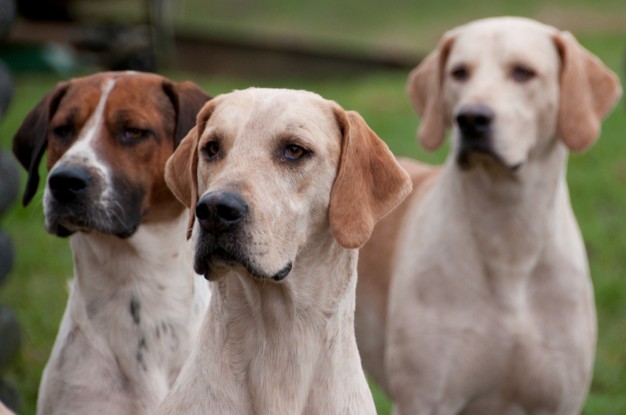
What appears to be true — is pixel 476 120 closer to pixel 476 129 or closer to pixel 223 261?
pixel 476 129

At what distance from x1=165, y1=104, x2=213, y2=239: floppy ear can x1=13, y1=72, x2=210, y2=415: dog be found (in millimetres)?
530

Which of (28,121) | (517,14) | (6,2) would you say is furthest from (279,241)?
(517,14)

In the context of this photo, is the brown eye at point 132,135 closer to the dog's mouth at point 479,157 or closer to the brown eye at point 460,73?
the dog's mouth at point 479,157

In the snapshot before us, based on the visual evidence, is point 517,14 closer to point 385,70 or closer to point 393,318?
point 385,70

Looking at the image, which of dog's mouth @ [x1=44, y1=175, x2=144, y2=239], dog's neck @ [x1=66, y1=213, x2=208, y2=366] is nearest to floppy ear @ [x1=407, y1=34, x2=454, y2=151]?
dog's neck @ [x1=66, y1=213, x2=208, y2=366]

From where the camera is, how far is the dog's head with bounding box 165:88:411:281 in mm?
3936

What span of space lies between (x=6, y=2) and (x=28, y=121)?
4.67 feet

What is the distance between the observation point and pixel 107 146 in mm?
5055

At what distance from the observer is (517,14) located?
2586 centimetres

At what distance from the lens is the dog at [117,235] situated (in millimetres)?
4941

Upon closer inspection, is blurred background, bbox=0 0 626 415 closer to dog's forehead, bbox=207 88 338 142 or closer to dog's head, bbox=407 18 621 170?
dog's head, bbox=407 18 621 170

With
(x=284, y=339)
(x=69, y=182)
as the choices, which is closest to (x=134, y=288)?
(x=69, y=182)

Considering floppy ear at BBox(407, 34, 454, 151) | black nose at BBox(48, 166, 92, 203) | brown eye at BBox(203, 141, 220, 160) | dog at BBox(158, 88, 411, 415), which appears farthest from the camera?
floppy ear at BBox(407, 34, 454, 151)

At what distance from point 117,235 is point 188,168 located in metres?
0.71
